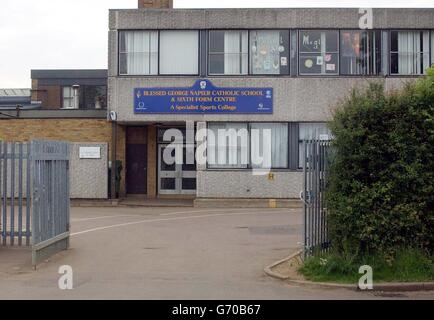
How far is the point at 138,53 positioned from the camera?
88.3 feet

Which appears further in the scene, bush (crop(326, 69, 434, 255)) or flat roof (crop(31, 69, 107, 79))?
flat roof (crop(31, 69, 107, 79))

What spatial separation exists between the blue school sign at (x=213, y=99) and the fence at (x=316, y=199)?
48.0ft

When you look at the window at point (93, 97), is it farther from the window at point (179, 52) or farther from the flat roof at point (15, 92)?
the window at point (179, 52)

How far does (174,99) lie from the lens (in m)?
26.5

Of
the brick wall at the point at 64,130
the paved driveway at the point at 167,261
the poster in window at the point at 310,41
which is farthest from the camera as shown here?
the brick wall at the point at 64,130

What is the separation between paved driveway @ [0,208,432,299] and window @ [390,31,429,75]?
9.35 meters

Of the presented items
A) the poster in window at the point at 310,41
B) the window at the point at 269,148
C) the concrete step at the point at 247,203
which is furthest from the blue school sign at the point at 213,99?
the concrete step at the point at 247,203

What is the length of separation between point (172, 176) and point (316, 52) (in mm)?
8050

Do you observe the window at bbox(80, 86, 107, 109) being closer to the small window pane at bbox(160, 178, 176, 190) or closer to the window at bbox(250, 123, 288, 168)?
the small window pane at bbox(160, 178, 176, 190)

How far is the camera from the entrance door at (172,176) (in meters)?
29.1

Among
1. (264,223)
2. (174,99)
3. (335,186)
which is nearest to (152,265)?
(335,186)

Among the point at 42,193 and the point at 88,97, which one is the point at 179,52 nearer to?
the point at 42,193

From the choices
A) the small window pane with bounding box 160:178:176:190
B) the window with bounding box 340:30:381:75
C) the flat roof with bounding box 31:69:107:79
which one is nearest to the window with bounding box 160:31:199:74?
the small window pane with bounding box 160:178:176:190

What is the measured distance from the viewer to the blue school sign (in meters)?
26.4
